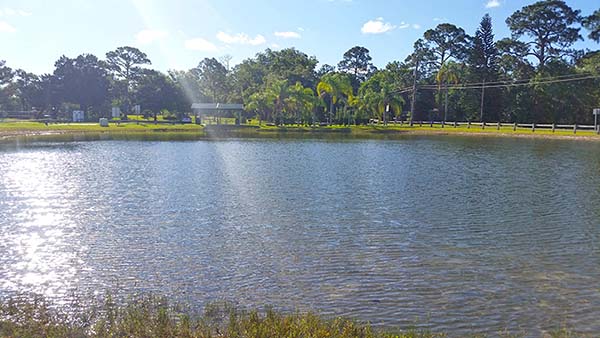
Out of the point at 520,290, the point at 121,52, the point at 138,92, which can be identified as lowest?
the point at 520,290

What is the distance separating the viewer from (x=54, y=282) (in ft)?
34.6

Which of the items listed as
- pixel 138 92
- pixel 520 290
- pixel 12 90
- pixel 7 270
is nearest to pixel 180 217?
pixel 7 270

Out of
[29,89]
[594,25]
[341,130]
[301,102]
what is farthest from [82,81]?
[594,25]

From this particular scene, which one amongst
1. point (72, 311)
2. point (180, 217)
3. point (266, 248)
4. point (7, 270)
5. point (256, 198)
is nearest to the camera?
point (72, 311)

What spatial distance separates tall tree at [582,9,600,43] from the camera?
70.7 metres

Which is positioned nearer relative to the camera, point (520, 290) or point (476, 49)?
point (520, 290)

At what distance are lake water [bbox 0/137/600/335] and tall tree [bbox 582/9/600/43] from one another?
5448cm

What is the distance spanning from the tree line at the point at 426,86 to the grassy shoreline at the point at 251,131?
839 centimetres

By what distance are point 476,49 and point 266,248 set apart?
80808mm

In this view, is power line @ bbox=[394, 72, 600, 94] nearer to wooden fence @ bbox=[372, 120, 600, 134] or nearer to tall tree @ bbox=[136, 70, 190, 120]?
wooden fence @ bbox=[372, 120, 600, 134]

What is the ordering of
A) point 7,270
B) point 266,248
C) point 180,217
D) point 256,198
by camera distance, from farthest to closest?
1. point 256,198
2. point 180,217
3. point 266,248
4. point 7,270

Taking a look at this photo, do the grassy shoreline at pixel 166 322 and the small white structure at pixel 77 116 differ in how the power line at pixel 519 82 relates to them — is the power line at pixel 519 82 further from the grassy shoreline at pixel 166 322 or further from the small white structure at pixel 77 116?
the grassy shoreline at pixel 166 322

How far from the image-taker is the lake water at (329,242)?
9.70m

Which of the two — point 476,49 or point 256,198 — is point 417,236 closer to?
point 256,198
